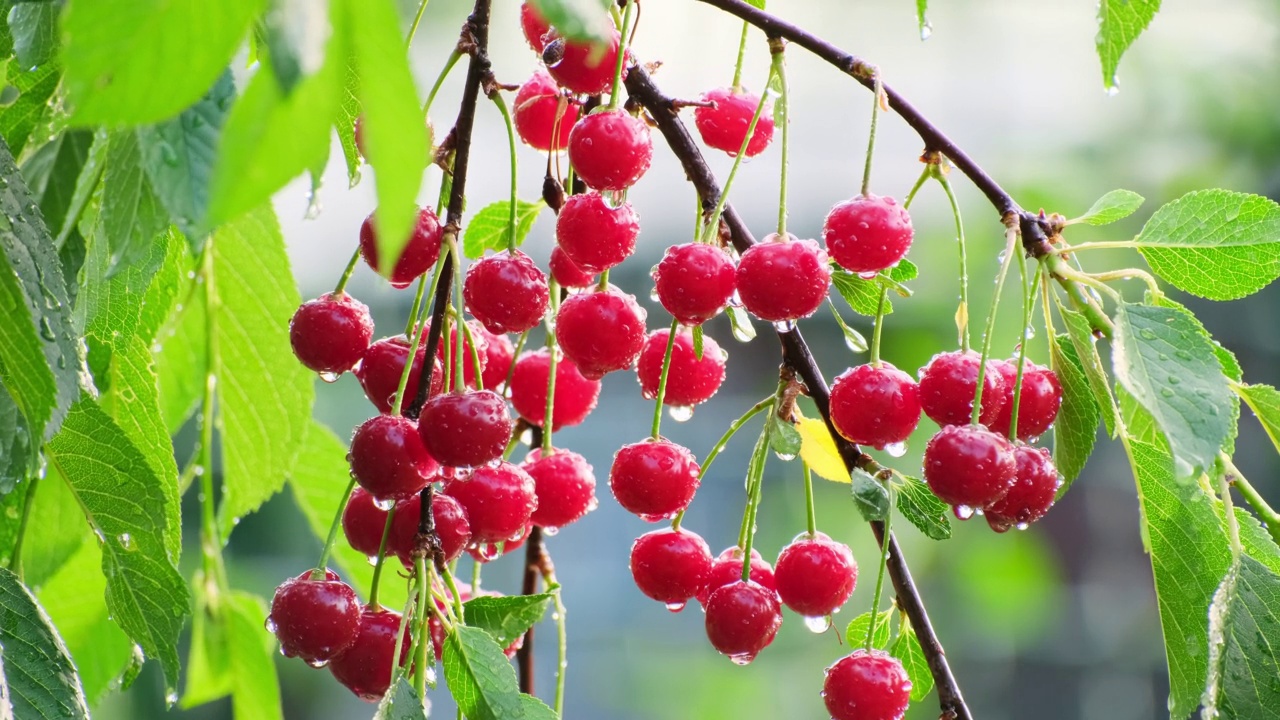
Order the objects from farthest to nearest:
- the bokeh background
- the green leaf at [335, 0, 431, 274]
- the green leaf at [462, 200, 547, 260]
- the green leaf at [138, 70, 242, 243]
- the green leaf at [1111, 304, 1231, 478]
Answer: the bokeh background → the green leaf at [462, 200, 547, 260] → the green leaf at [1111, 304, 1231, 478] → the green leaf at [138, 70, 242, 243] → the green leaf at [335, 0, 431, 274]

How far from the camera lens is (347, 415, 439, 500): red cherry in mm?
675

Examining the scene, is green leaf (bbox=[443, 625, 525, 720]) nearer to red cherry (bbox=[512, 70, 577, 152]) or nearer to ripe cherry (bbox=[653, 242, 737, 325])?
ripe cherry (bbox=[653, 242, 737, 325])

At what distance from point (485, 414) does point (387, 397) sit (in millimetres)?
106

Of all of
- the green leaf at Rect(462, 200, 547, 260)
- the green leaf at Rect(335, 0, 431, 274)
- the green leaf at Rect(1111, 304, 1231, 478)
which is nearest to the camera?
the green leaf at Rect(335, 0, 431, 274)

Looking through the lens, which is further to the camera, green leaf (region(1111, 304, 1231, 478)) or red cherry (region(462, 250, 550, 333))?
red cherry (region(462, 250, 550, 333))

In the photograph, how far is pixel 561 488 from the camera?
0.89 meters

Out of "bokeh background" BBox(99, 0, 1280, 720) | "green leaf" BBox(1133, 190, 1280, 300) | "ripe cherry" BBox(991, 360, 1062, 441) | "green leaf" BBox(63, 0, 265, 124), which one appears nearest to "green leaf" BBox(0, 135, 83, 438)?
"green leaf" BBox(63, 0, 265, 124)

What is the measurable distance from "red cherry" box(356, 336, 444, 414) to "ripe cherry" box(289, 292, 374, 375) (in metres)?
0.02

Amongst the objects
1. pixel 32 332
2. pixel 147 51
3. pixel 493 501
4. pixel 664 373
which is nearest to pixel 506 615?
pixel 493 501

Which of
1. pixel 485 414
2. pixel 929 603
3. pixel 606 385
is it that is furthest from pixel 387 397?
pixel 606 385

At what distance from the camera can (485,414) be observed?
68 centimetres

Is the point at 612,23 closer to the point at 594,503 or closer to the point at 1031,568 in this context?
the point at 594,503

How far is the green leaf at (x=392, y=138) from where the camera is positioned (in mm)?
310

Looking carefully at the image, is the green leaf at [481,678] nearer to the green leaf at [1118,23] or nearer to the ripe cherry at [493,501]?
the ripe cherry at [493,501]
